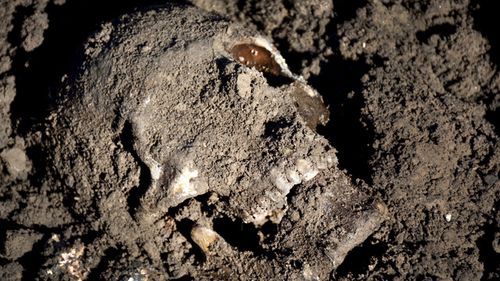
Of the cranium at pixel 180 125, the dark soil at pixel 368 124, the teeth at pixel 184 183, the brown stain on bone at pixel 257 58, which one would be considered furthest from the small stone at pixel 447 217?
the teeth at pixel 184 183

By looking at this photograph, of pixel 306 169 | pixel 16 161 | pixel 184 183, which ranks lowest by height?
pixel 306 169

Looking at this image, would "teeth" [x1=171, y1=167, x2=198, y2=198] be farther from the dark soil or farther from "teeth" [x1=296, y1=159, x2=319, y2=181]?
"teeth" [x1=296, y1=159, x2=319, y2=181]

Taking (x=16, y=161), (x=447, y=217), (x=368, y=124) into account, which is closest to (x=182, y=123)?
(x=368, y=124)

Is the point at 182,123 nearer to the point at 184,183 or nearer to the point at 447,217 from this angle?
the point at 184,183

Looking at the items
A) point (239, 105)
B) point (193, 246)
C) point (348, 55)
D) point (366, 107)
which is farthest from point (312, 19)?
point (193, 246)

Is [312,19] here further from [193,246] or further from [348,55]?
[193,246]

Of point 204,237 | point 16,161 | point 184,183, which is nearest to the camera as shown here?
point 184,183
